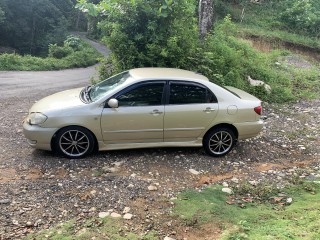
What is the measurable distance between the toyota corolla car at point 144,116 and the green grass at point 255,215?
143cm

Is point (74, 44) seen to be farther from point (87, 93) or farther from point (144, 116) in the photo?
point (144, 116)

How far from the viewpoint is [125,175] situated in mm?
6066

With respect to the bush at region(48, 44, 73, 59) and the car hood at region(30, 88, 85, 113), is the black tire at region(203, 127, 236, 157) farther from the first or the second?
the bush at region(48, 44, 73, 59)

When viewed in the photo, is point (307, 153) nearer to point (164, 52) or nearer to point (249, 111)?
point (249, 111)

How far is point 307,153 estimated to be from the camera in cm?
777

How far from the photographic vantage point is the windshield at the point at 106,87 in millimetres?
6650

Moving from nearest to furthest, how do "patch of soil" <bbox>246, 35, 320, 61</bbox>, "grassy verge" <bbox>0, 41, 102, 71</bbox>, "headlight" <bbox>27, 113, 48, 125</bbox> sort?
"headlight" <bbox>27, 113, 48, 125</bbox>, "grassy verge" <bbox>0, 41, 102, 71</bbox>, "patch of soil" <bbox>246, 35, 320, 61</bbox>

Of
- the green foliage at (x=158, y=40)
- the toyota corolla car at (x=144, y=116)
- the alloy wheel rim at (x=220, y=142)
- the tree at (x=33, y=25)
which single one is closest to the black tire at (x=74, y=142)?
the toyota corolla car at (x=144, y=116)

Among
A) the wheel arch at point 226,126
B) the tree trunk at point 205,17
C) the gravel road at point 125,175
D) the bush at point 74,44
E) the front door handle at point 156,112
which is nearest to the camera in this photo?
the gravel road at point 125,175

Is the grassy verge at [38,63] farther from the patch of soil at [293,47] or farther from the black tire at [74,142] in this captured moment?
the black tire at [74,142]

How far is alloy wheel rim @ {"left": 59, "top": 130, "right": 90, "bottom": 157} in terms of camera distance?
6344mm

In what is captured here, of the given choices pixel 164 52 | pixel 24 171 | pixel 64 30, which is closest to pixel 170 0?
pixel 164 52

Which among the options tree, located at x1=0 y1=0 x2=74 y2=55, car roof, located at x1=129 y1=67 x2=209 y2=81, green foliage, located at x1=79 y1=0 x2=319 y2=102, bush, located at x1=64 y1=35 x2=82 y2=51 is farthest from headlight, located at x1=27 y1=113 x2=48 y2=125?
tree, located at x1=0 y1=0 x2=74 y2=55

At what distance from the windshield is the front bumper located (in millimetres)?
992
